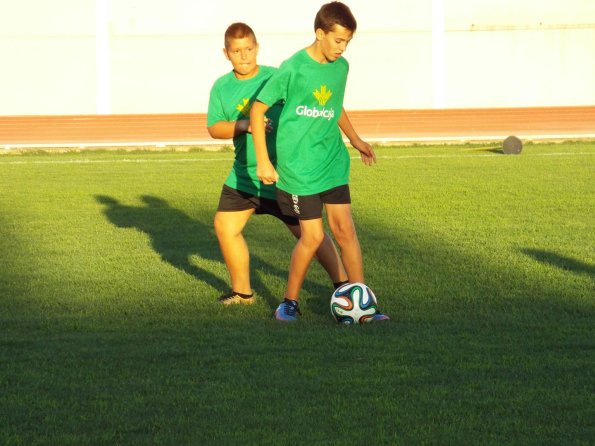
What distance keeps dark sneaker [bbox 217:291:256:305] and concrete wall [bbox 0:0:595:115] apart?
86.3ft

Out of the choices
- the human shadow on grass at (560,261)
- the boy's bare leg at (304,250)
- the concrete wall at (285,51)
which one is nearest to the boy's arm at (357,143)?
the boy's bare leg at (304,250)

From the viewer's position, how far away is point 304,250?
23.4ft

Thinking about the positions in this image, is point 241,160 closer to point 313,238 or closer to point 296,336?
point 313,238

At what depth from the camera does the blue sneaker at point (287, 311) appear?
23.1 ft

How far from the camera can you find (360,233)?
37.8ft

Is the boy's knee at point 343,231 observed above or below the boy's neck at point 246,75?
below

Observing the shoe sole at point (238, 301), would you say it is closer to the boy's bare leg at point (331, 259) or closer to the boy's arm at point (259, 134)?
the boy's bare leg at point (331, 259)

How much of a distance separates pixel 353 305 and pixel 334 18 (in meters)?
1.60

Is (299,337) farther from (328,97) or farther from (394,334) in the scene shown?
(328,97)

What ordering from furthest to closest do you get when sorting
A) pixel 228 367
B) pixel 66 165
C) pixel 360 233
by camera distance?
pixel 66 165, pixel 360 233, pixel 228 367

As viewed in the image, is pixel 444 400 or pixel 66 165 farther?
pixel 66 165

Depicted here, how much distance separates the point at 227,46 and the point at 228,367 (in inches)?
94.9

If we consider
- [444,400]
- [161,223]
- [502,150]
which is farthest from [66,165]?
[444,400]

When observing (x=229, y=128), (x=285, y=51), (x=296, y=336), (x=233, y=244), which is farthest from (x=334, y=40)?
(x=285, y=51)
